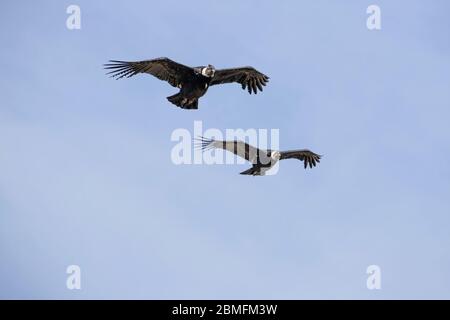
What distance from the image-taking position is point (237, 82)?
55.5 m

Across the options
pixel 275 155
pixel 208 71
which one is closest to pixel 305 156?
pixel 275 155

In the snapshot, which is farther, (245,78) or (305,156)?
(305,156)

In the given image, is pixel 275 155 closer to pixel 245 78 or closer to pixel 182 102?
pixel 245 78

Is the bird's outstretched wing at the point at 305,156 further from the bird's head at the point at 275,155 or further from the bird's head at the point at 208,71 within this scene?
the bird's head at the point at 208,71

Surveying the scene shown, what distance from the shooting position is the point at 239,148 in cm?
5438

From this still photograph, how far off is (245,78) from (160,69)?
377 cm

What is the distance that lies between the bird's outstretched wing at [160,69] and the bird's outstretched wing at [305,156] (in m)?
5.50

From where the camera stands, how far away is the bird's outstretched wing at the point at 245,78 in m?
54.9

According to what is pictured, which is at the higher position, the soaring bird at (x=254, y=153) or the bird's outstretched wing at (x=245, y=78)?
the bird's outstretched wing at (x=245, y=78)
